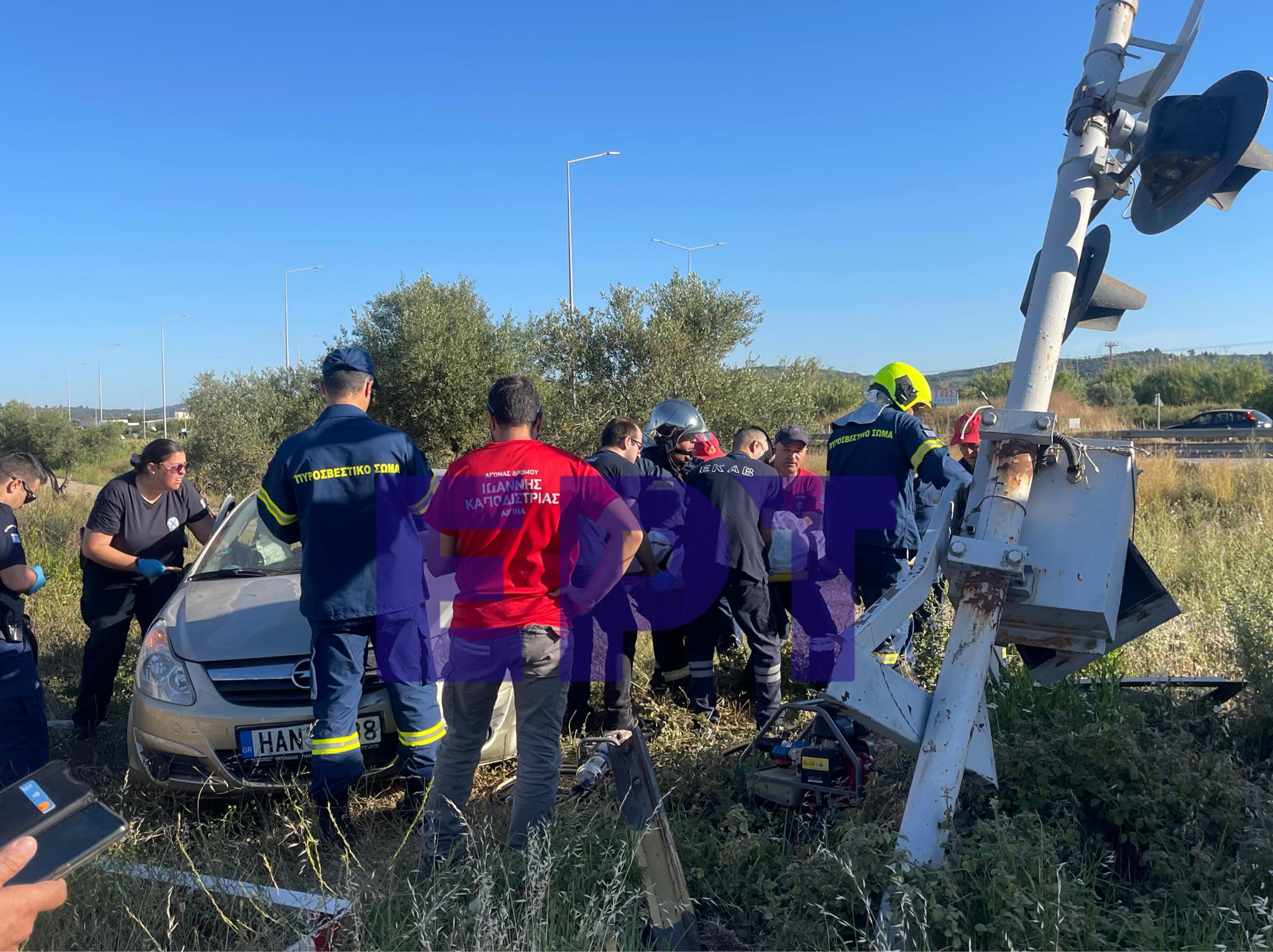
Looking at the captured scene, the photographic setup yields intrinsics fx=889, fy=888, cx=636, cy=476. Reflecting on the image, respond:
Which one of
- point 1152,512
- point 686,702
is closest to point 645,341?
point 1152,512

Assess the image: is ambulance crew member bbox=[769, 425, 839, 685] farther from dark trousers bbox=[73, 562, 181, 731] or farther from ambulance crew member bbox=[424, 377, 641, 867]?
dark trousers bbox=[73, 562, 181, 731]

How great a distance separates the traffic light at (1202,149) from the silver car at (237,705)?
11.8ft

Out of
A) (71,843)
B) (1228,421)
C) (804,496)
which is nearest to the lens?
(71,843)

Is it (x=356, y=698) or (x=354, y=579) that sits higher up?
(x=354, y=579)

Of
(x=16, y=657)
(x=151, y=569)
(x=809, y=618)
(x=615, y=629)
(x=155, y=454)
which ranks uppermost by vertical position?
(x=155, y=454)

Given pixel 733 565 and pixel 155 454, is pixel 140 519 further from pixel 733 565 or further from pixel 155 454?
pixel 733 565

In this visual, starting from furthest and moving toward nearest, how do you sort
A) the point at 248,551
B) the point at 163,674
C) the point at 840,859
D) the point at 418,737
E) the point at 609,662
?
1. the point at 248,551
2. the point at 609,662
3. the point at 163,674
4. the point at 418,737
5. the point at 840,859

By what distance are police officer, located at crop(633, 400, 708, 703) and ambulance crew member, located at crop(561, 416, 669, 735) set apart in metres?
0.12

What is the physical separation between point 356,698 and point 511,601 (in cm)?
99

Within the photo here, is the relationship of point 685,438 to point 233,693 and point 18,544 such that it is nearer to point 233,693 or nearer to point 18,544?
point 233,693

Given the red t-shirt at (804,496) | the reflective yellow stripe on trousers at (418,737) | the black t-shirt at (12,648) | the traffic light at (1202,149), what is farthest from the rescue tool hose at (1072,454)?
the black t-shirt at (12,648)

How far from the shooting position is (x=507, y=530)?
3490mm

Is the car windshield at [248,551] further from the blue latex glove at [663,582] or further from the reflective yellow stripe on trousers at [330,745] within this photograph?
the blue latex glove at [663,582]

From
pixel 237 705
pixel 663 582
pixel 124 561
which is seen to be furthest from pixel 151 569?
pixel 663 582
